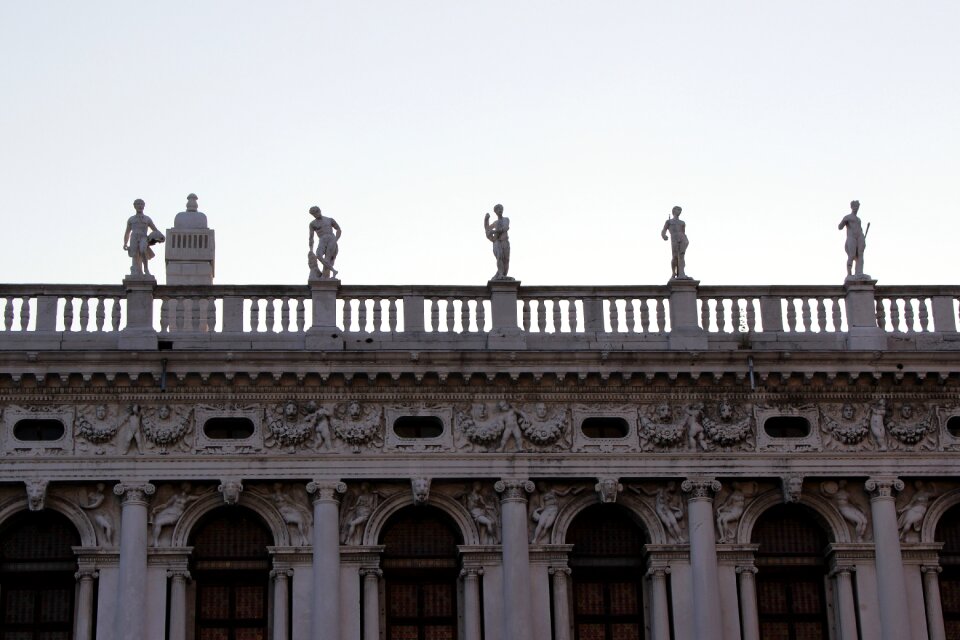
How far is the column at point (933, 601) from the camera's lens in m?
31.9

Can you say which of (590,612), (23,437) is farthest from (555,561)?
(23,437)

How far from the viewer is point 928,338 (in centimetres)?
3338

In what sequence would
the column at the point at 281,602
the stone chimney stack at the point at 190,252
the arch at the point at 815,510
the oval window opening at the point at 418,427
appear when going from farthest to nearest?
the stone chimney stack at the point at 190,252 → the arch at the point at 815,510 → the oval window opening at the point at 418,427 → the column at the point at 281,602

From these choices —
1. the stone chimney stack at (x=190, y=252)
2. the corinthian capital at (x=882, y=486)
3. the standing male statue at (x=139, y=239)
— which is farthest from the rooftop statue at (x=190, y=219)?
the corinthian capital at (x=882, y=486)

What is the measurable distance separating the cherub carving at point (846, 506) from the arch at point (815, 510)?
0.28 feet

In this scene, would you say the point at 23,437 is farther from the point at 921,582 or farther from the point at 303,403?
the point at 921,582

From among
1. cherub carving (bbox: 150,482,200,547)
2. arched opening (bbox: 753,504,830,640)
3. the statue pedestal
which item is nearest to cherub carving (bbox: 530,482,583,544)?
arched opening (bbox: 753,504,830,640)

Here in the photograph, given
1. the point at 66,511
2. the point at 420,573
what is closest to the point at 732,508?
the point at 420,573

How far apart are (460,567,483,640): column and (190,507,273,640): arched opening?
2.95 metres

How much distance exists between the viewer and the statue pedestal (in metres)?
Result: 32.3

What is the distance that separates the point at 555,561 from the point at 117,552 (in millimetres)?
6484

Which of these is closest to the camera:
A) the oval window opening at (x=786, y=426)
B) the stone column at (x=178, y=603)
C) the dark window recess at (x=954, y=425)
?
the stone column at (x=178, y=603)

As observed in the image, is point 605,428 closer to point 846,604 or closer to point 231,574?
point 846,604

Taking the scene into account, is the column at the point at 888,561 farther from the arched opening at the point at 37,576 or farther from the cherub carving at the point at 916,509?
the arched opening at the point at 37,576
